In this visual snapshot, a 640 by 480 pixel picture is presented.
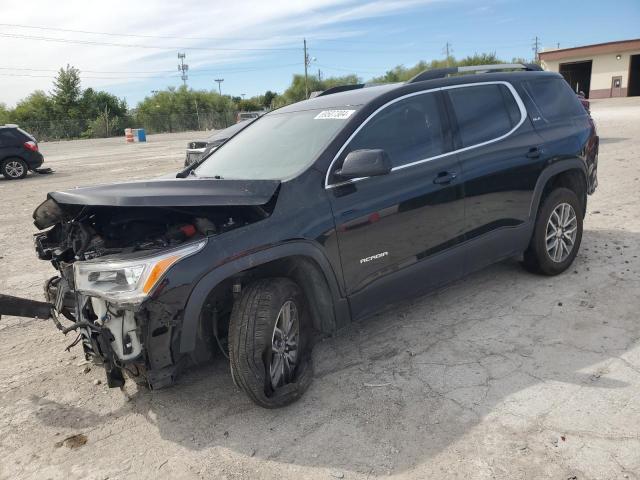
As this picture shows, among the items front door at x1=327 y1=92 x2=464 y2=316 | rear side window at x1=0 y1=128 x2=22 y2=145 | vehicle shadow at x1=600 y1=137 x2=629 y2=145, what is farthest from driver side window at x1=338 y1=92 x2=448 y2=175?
rear side window at x1=0 y1=128 x2=22 y2=145

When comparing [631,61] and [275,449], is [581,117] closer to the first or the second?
[275,449]

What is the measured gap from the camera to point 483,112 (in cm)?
433

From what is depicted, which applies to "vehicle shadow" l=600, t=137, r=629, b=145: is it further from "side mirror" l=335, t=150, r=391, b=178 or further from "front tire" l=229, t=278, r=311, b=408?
"front tire" l=229, t=278, r=311, b=408

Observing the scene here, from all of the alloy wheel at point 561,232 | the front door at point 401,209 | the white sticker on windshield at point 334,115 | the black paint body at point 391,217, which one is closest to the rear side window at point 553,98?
the black paint body at point 391,217

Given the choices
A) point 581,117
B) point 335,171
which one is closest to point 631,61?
point 581,117

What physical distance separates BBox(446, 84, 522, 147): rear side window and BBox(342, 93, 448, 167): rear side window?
0.84 ft

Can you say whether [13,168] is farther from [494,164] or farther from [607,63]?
[607,63]

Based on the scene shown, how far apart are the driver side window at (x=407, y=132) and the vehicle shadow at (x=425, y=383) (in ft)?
4.51

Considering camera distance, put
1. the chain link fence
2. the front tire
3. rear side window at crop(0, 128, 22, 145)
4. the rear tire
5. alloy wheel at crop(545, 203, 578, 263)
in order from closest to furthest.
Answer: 1. the front tire
2. the rear tire
3. alloy wheel at crop(545, 203, 578, 263)
4. rear side window at crop(0, 128, 22, 145)
5. the chain link fence

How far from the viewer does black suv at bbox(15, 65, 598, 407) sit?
2777 millimetres

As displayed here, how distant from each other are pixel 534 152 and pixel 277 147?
7.54ft

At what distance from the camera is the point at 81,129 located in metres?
53.9

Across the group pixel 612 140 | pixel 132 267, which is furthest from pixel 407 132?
pixel 612 140

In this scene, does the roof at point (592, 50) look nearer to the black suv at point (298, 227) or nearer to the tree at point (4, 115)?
the black suv at point (298, 227)
